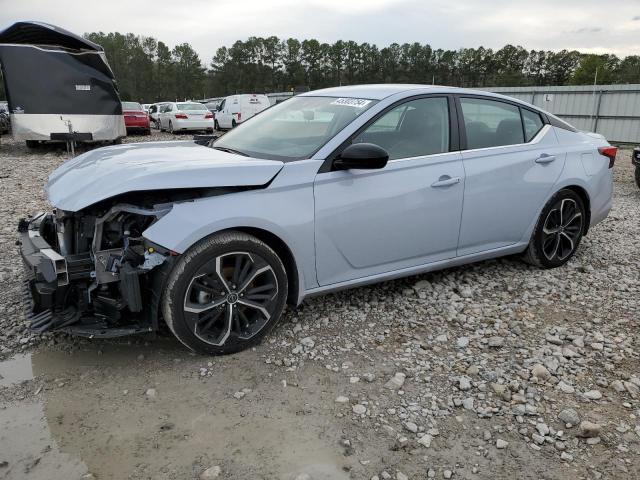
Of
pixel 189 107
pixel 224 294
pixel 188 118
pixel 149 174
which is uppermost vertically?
pixel 149 174

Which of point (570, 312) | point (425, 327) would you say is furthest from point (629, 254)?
point (425, 327)

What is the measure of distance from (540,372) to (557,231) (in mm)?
2038

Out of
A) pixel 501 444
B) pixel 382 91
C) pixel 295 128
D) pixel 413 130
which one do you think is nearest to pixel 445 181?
pixel 413 130

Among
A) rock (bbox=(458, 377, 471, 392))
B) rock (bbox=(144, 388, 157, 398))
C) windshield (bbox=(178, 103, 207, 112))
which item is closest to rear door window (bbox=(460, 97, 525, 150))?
rock (bbox=(458, 377, 471, 392))

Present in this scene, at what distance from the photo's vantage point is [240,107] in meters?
22.1

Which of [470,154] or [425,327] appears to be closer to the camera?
[425,327]

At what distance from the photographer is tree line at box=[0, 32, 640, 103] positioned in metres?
87.7

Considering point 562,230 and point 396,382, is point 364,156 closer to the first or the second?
point 396,382

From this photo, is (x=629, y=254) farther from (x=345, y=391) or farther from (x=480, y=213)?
(x=345, y=391)

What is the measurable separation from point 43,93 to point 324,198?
10753 millimetres

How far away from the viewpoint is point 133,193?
2.99m

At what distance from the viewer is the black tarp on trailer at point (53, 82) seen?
11070 mm

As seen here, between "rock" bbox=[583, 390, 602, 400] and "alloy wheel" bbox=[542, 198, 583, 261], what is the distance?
1.98 meters

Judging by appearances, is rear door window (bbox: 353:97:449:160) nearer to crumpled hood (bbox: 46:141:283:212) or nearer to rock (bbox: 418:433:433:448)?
crumpled hood (bbox: 46:141:283:212)
